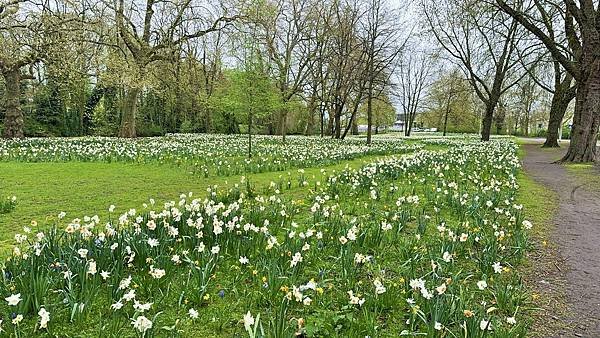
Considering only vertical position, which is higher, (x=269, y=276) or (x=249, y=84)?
(x=249, y=84)

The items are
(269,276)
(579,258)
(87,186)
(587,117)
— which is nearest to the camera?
(269,276)

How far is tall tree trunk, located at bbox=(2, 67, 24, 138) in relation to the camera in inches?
685

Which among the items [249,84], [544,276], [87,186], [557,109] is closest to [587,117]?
[249,84]

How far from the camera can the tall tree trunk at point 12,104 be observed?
17.4 metres

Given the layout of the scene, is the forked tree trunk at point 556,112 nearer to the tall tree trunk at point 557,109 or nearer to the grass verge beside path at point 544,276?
the tall tree trunk at point 557,109

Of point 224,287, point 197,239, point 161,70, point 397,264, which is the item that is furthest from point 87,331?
point 161,70

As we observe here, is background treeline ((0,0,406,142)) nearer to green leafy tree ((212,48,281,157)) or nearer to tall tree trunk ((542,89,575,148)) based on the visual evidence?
green leafy tree ((212,48,281,157))

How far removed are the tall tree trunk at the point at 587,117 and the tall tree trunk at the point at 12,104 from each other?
22181mm

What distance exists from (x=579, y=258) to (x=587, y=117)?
11565 mm

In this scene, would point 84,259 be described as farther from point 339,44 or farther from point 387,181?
point 339,44

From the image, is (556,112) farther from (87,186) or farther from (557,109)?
(87,186)

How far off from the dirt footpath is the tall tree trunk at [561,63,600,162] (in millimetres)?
6056

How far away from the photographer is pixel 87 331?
2357 mm

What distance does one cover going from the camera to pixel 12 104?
698 inches
